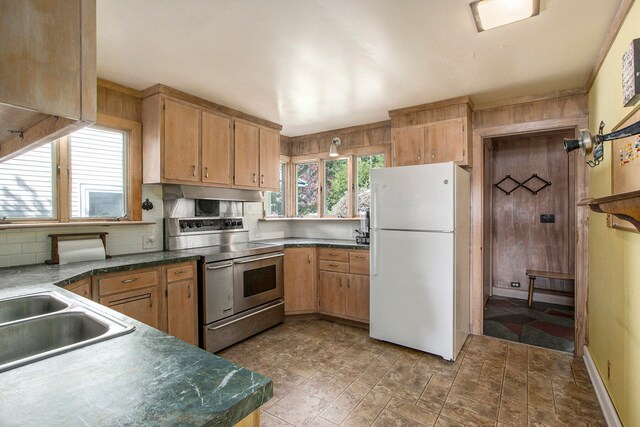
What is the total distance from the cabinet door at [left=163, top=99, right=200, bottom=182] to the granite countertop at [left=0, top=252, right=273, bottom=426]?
2.18m

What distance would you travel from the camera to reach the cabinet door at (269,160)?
3.87m

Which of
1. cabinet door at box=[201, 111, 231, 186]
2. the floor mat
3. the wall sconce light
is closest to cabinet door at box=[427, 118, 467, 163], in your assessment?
the wall sconce light

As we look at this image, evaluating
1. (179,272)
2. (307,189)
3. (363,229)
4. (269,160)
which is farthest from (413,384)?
(307,189)

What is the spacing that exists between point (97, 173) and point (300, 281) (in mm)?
2321

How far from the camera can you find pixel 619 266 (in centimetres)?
189

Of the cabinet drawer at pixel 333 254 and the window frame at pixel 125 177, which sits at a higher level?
the window frame at pixel 125 177

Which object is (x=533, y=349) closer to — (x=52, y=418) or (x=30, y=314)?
(x=52, y=418)

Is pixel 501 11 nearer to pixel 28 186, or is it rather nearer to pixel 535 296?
pixel 28 186

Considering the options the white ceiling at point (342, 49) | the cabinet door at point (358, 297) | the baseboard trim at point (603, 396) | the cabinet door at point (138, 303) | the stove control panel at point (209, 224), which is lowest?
the baseboard trim at point (603, 396)

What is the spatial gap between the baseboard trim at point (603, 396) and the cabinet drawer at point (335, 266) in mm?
2225

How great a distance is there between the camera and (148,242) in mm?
3053

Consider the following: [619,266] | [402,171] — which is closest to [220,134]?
[402,171]

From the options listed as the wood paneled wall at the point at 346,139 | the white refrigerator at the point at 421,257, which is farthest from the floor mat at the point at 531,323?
the wood paneled wall at the point at 346,139

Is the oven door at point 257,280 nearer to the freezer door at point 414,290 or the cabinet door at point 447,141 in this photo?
the freezer door at point 414,290
